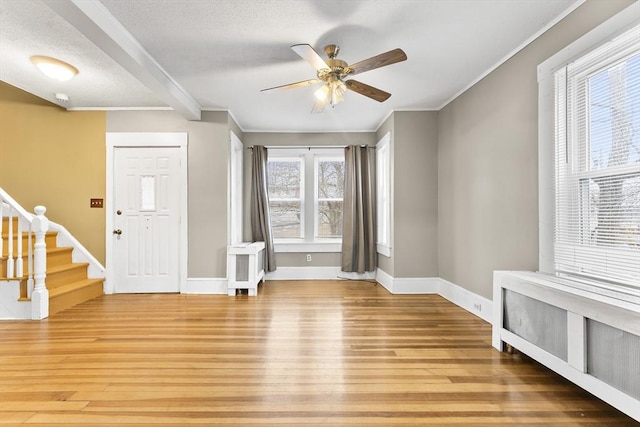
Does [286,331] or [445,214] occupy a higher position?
[445,214]

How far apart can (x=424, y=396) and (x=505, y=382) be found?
58 cm

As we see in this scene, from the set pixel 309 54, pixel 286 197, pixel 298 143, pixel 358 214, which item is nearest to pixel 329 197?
pixel 358 214

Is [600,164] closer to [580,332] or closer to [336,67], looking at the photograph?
[580,332]

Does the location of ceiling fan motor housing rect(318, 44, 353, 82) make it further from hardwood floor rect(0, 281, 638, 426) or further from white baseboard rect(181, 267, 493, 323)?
white baseboard rect(181, 267, 493, 323)

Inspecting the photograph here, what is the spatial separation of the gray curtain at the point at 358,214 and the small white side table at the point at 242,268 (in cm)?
156

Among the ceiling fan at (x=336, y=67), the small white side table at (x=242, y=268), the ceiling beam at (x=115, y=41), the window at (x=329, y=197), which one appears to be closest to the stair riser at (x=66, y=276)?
the small white side table at (x=242, y=268)

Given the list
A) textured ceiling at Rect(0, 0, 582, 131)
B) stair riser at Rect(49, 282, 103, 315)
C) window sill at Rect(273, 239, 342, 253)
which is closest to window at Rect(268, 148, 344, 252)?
window sill at Rect(273, 239, 342, 253)

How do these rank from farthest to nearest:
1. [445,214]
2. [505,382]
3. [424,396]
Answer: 1. [445,214]
2. [505,382]
3. [424,396]

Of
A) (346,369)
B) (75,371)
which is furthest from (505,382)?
(75,371)

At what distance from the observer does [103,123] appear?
4328 mm

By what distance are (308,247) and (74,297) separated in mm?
3159

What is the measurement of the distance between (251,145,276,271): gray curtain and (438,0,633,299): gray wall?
2.62m

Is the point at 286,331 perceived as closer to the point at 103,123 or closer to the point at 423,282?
the point at 423,282

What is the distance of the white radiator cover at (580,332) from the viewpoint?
1.49m
